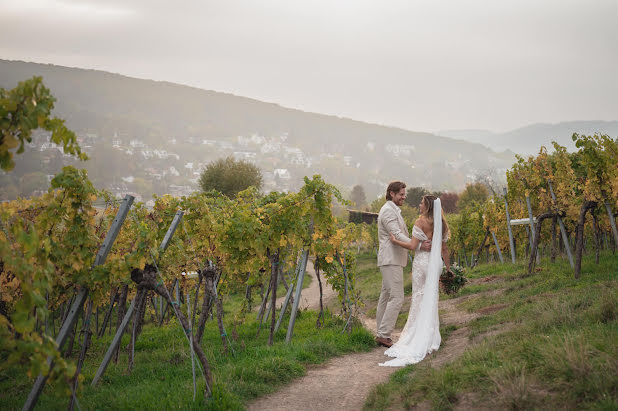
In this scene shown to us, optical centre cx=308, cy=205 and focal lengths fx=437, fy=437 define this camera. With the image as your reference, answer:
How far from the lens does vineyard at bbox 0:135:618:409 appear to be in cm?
316

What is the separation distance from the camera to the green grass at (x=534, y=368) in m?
3.24

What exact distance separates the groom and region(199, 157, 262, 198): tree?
44.0 meters

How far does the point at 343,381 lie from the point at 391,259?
1966mm

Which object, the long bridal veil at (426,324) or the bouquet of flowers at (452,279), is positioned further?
the bouquet of flowers at (452,279)

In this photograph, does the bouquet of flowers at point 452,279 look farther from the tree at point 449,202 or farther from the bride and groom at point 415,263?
the tree at point 449,202

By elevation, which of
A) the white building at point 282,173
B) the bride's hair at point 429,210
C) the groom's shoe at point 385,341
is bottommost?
the groom's shoe at point 385,341

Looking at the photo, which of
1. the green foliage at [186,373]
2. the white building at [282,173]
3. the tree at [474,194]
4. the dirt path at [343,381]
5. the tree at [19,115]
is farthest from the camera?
the white building at [282,173]

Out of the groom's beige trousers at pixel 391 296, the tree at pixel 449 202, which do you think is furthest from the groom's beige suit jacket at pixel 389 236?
the tree at pixel 449 202

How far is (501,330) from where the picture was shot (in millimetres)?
5711

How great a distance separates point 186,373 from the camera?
18.7ft

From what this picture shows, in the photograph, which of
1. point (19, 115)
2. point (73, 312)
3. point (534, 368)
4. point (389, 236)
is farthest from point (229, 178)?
point (19, 115)

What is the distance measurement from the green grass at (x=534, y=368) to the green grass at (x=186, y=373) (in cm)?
141

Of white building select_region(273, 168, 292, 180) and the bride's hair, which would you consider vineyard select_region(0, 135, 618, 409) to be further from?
white building select_region(273, 168, 292, 180)

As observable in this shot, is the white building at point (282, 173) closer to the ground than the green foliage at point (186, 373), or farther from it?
farther from it
